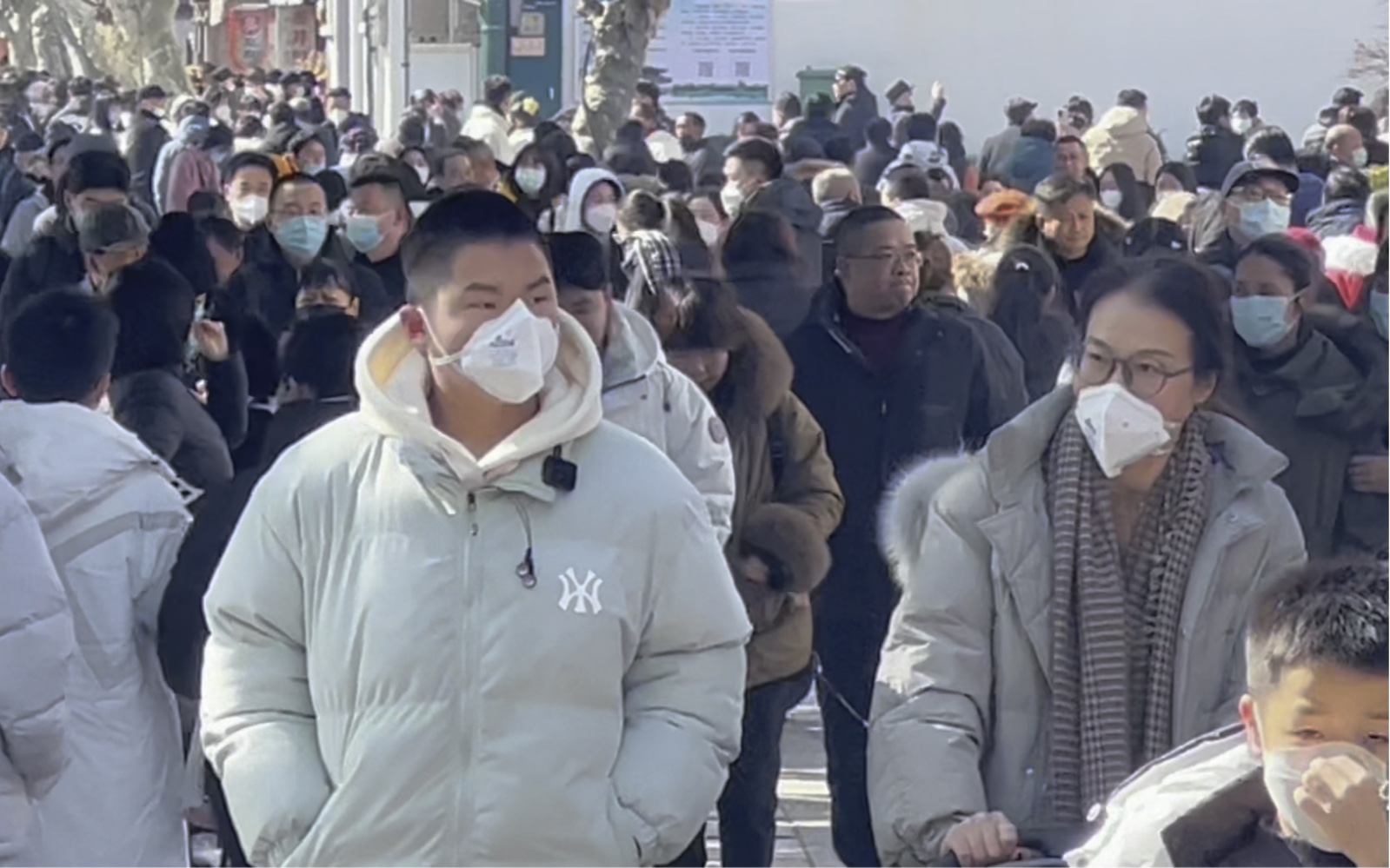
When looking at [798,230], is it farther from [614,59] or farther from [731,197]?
[614,59]

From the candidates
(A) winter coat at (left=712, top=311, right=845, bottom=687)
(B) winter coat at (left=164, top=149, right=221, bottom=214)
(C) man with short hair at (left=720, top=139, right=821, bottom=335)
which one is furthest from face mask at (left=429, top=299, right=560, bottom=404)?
(B) winter coat at (left=164, top=149, right=221, bottom=214)

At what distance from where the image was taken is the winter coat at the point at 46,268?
28.6 feet

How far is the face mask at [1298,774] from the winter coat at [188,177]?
12.7m

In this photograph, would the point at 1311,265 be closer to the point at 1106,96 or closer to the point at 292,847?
the point at 292,847

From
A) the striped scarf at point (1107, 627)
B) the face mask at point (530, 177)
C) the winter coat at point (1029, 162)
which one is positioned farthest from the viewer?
the winter coat at point (1029, 162)

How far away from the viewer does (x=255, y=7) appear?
2106 inches

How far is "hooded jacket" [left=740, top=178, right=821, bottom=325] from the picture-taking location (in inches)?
308

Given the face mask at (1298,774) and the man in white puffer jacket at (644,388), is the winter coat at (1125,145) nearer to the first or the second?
the man in white puffer jacket at (644,388)

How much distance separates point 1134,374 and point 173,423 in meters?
2.59

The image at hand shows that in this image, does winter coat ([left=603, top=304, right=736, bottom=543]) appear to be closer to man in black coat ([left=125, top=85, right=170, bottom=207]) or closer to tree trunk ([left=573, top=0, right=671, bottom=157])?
man in black coat ([left=125, top=85, right=170, bottom=207])

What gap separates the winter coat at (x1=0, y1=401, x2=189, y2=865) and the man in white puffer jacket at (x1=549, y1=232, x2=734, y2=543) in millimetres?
930

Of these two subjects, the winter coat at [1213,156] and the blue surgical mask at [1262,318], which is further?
the winter coat at [1213,156]

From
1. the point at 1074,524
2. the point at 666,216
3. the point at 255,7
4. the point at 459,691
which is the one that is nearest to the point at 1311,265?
the point at 666,216

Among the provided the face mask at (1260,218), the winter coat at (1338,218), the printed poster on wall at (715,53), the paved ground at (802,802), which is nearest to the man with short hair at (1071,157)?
the winter coat at (1338,218)
